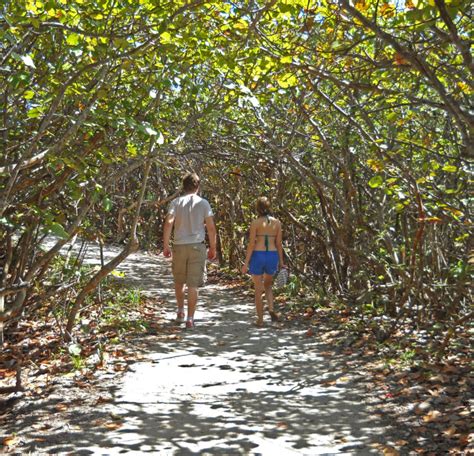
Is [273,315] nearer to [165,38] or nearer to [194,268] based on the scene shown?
[194,268]

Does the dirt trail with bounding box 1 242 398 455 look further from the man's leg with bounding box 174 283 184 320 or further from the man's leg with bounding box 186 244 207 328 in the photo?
the man's leg with bounding box 174 283 184 320

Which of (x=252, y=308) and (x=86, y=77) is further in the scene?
(x=252, y=308)

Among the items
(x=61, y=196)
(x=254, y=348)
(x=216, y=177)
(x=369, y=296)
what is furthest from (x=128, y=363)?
(x=216, y=177)

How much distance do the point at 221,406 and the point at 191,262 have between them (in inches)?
122

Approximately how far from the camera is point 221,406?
5.08 meters

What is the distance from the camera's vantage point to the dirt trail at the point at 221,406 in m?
4.27

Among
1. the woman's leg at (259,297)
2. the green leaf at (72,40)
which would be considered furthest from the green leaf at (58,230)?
the woman's leg at (259,297)

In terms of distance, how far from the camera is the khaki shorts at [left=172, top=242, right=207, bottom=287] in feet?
26.1

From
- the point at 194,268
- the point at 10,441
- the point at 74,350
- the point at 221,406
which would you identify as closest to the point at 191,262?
the point at 194,268

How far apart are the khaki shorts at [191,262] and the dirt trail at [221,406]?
0.75m

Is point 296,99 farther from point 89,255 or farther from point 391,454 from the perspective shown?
point 89,255

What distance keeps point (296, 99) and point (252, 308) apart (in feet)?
12.3

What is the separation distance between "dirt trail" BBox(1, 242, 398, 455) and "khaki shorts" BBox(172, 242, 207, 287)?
2.47 feet

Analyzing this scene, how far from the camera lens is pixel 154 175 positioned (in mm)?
20609
